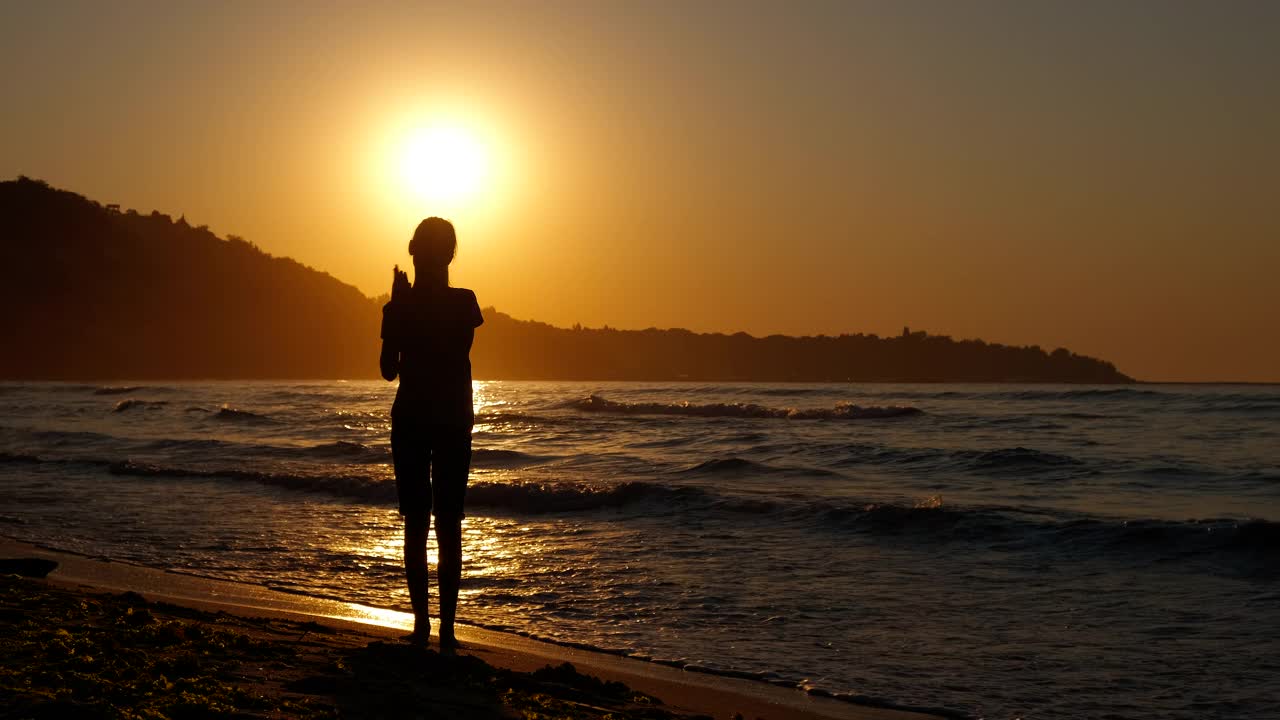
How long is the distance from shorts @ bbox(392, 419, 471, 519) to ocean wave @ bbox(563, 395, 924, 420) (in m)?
27.7

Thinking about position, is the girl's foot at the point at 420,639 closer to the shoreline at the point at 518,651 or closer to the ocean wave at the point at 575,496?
the shoreline at the point at 518,651

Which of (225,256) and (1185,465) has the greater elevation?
(225,256)

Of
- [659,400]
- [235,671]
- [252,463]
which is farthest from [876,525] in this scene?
[659,400]

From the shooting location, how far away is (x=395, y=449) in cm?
509

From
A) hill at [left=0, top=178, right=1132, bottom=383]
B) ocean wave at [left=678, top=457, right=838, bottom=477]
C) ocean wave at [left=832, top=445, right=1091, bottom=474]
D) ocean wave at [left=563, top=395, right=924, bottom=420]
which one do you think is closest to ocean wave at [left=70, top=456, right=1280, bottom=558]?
ocean wave at [left=678, top=457, right=838, bottom=477]

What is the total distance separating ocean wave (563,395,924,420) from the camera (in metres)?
33.0

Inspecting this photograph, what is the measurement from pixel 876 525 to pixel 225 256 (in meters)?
133

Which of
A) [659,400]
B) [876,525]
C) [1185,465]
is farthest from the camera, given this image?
[659,400]

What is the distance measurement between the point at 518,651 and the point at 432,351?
1673 mm

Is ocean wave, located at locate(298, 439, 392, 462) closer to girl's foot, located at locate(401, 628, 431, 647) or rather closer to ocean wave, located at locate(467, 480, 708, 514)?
ocean wave, located at locate(467, 480, 708, 514)

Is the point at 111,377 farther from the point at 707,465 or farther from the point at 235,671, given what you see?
the point at 235,671

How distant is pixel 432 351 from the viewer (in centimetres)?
512

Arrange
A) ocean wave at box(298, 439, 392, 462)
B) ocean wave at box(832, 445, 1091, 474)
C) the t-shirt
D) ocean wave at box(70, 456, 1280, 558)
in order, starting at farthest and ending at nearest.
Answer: ocean wave at box(298, 439, 392, 462) < ocean wave at box(832, 445, 1091, 474) < ocean wave at box(70, 456, 1280, 558) < the t-shirt

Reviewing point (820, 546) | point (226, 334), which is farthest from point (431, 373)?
point (226, 334)
